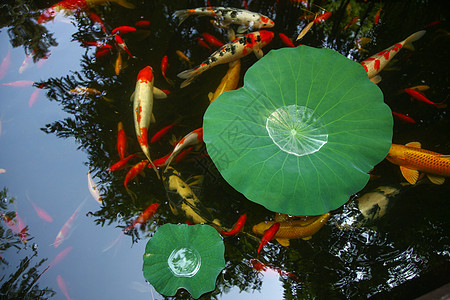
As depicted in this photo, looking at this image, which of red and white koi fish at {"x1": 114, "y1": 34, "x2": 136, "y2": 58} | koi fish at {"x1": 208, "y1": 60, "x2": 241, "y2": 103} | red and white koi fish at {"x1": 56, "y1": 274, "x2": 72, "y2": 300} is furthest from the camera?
red and white koi fish at {"x1": 114, "y1": 34, "x2": 136, "y2": 58}

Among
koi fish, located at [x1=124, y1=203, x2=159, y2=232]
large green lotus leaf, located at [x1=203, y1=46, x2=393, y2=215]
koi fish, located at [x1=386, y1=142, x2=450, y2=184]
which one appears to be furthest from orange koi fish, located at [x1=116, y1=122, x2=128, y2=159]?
koi fish, located at [x1=386, y1=142, x2=450, y2=184]

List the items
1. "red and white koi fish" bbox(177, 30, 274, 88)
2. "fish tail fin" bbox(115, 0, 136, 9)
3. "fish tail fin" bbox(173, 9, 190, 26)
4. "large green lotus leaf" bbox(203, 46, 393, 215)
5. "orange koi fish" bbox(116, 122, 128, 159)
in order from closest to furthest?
"large green lotus leaf" bbox(203, 46, 393, 215) < "orange koi fish" bbox(116, 122, 128, 159) < "red and white koi fish" bbox(177, 30, 274, 88) < "fish tail fin" bbox(173, 9, 190, 26) < "fish tail fin" bbox(115, 0, 136, 9)

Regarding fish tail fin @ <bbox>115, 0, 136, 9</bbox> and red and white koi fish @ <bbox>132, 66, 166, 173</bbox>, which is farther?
fish tail fin @ <bbox>115, 0, 136, 9</bbox>

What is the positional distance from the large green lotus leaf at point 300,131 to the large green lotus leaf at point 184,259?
402 millimetres

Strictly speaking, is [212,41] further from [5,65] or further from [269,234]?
[5,65]

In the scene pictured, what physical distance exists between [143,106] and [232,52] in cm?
87

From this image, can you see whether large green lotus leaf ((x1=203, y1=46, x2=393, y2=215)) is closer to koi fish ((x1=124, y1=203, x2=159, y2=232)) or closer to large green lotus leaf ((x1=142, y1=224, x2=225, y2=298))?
large green lotus leaf ((x1=142, y1=224, x2=225, y2=298))

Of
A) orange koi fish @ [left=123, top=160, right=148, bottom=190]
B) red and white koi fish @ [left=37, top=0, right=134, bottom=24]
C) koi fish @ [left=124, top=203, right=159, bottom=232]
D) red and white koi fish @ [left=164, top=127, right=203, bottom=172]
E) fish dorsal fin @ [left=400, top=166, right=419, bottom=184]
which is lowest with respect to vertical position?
fish dorsal fin @ [left=400, top=166, right=419, bottom=184]

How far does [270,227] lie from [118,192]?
111 centimetres

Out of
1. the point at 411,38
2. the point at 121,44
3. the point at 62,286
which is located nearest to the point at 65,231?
the point at 62,286

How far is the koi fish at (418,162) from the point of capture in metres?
2.05

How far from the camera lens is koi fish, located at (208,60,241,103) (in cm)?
235

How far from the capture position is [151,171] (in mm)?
2252

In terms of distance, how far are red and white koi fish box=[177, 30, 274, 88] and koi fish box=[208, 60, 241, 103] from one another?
10 cm
